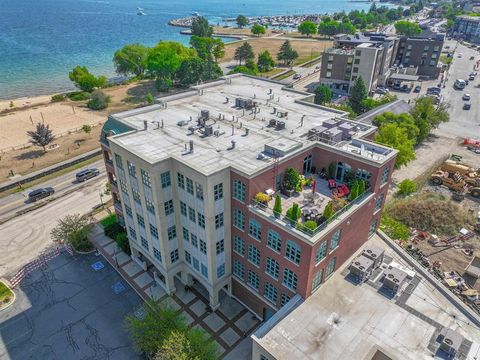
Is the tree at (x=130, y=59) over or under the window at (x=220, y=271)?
over

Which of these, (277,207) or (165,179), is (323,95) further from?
(165,179)

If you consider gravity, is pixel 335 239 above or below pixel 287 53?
above

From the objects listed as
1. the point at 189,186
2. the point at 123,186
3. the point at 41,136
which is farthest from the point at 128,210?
the point at 41,136

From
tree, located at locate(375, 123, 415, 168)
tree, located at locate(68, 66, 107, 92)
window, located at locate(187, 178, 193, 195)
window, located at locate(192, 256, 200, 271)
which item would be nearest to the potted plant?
window, located at locate(187, 178, 193, 195)

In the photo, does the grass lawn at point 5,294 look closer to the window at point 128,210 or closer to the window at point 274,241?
A: the window at point 128,210

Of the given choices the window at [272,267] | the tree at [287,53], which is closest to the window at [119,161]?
the window at [272,267]

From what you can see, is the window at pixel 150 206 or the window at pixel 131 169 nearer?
the window at pixel 131 169
